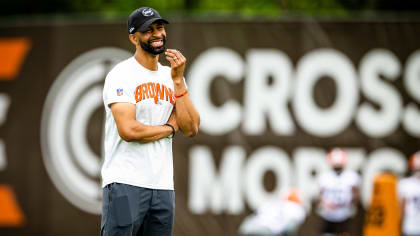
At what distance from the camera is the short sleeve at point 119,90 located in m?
4.98

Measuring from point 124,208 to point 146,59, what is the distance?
→ 1109 millimetres

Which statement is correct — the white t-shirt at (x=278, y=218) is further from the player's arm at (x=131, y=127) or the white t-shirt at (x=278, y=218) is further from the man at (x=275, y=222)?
the player's arm at (x=131, y=127)

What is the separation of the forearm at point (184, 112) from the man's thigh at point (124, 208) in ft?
1.79

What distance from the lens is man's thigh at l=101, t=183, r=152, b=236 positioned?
16.1 ft

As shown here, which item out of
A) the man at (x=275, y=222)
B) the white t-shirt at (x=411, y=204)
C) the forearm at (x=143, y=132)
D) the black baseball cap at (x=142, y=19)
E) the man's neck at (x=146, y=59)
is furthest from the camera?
the white t-shirt at (x=411, y=204)

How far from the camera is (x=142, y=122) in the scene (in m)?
5.07

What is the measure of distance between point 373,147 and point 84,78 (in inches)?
212

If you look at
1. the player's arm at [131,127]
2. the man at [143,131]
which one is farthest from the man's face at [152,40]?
the player's arm at [131,127]

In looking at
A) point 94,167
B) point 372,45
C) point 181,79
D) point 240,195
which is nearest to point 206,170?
point 240,195

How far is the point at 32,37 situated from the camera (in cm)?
1336

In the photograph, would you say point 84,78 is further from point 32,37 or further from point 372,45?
point 372,45

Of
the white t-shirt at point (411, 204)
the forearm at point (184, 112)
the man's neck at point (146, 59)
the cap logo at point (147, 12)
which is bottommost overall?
the white t-shirt at point (411, 204)

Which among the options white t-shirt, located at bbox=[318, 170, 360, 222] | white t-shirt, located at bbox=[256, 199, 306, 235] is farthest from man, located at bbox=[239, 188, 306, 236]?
white t-shirt, located at bbox=[318, 170, 360, 222]

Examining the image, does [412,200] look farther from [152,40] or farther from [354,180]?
[152,40]
